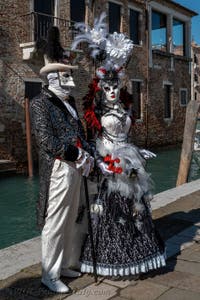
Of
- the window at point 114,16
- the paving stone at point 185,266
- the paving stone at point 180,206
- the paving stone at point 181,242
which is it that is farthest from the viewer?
the window at point 114,16

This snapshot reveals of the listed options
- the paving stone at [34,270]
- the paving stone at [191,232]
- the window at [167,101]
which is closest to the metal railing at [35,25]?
the window at [167,101]

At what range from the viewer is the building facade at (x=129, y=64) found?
478 inches

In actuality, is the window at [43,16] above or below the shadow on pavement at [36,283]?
above

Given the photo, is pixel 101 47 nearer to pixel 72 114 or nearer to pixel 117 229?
pixel 72 114

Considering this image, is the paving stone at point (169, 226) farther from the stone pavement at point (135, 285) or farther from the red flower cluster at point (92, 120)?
the red flower cluster at point (92, 120)

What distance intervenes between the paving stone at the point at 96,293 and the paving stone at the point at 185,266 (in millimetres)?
681

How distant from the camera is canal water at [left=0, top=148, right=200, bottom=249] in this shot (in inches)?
242

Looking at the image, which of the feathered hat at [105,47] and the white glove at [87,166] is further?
the feathered hat at [105,47]

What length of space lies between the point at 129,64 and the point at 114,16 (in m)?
1.87

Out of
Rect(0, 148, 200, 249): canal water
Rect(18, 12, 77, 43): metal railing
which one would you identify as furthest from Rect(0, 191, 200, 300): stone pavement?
Rect(18, 12, 77, 43): metal railing

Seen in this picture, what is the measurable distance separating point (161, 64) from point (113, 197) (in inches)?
663

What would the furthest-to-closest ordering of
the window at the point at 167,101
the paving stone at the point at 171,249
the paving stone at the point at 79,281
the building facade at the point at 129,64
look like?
the window at the point at 167,101, the building facade at the point at 129,64, the paving stone at the point at 171,249, the paving stone at the point at 79,281

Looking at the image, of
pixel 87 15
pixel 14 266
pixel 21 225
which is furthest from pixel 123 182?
pixel 87 15

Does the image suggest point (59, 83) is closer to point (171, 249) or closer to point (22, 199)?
point (171, 249)
